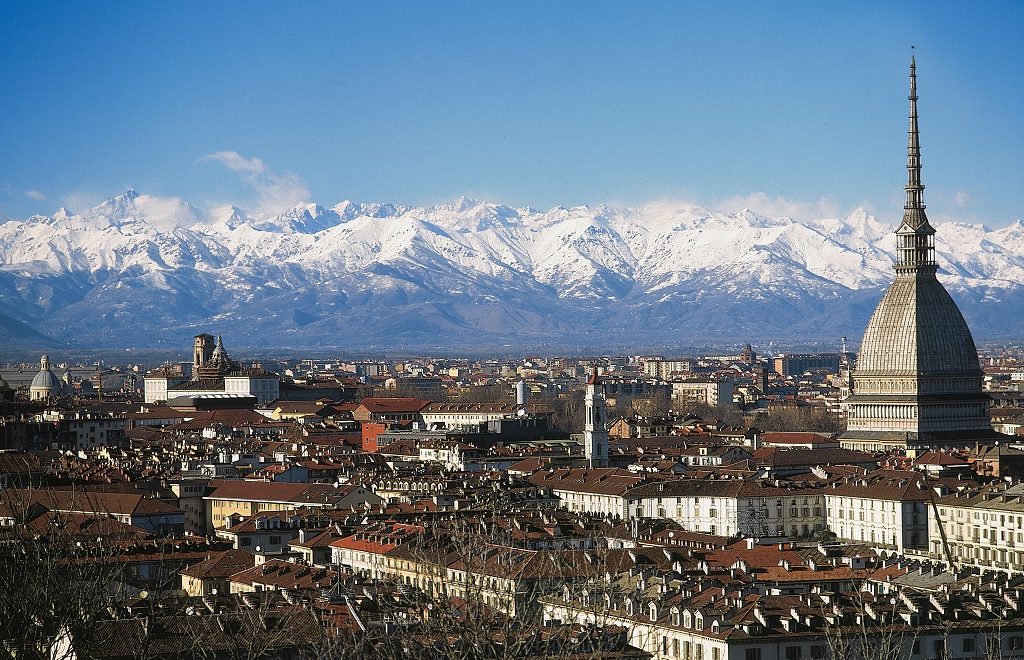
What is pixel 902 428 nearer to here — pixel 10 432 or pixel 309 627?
pixel 10 432

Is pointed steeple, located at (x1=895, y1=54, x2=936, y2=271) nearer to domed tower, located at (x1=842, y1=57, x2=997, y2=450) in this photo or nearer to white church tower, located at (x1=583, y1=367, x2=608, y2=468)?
domed tower, located at (x1=842, y1=57, x2=997, y2=450)

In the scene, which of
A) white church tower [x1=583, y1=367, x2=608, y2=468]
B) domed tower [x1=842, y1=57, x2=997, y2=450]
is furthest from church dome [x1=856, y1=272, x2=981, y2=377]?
white church tower [x1=583, y1=367, x2=608, y2=468]

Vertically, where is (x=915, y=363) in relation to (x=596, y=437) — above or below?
above

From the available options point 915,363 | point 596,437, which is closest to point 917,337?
point 915,363

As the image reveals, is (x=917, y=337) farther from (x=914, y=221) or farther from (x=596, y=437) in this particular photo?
(x=596, y=437)

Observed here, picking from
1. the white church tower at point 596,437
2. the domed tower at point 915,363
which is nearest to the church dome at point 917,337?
the domed tower at point 915,363

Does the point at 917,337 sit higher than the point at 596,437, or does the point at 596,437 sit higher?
the point at 917,337

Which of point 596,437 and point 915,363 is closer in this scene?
point 596,437

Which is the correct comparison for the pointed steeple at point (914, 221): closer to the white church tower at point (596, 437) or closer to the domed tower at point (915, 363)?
the domed tower at point (915, 363)
